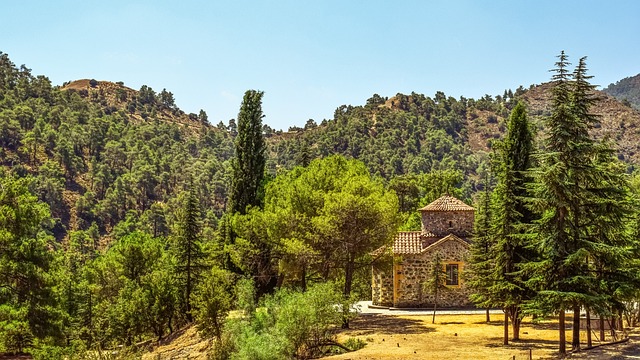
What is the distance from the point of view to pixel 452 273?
34906 millimetres

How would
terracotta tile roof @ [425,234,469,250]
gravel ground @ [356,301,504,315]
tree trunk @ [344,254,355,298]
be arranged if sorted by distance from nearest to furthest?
tree trunk @ [344,254,355,298], gravel ground @ [356,301,504,315], terracotta tile roof @ [425,234,469,250]

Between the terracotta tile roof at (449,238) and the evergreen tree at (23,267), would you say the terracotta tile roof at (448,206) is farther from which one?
the evergreen tree at (23,267)

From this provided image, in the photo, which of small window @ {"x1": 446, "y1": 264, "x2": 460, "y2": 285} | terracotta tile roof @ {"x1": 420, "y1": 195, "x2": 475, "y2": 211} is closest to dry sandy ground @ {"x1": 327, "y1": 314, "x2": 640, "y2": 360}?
small window @ {"x1": 446, "y1": 264, "x2": 460, "y2": 285}

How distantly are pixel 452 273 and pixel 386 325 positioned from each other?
26.7 feet

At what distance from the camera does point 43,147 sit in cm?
11456

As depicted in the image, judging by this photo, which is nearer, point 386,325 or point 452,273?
point 386,325

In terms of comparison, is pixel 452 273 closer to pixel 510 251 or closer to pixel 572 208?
pixel 510 251

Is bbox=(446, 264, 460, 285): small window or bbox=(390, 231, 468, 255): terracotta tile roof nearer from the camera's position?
bbox=(390, 231, 468, 255): terracotta tile roof

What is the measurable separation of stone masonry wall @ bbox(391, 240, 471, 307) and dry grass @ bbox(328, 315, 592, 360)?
10.9 ft

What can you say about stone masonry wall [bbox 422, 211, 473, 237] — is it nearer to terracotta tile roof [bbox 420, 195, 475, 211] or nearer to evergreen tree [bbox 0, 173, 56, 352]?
terracotta tile roof [bbox 420, 195, 475, 211]

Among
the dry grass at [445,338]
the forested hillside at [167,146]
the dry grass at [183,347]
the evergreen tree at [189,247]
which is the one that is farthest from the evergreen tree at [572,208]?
the forested hillside at [167,146]

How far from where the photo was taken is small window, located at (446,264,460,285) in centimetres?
3484

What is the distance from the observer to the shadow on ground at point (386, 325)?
26453mm

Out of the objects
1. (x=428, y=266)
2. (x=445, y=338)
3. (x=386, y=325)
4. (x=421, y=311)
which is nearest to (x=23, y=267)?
(x=386, y=325)
